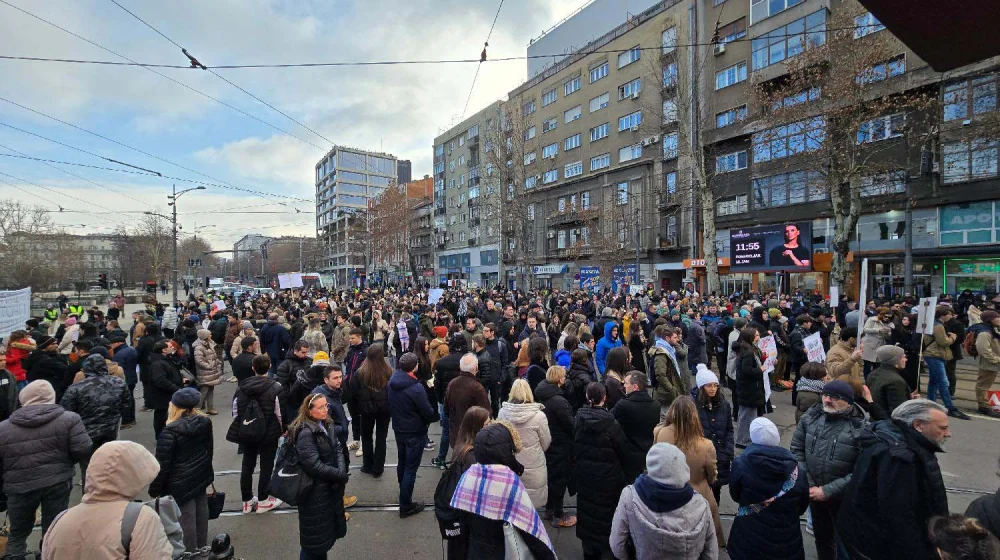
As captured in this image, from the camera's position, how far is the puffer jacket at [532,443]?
13.3ft

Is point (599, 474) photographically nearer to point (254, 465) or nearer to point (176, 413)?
point (176, 413)

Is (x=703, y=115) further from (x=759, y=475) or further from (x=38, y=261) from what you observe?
(x=38, y=261)

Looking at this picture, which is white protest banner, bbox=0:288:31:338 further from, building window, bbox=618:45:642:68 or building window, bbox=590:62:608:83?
building window, bbox=590:62:608:83

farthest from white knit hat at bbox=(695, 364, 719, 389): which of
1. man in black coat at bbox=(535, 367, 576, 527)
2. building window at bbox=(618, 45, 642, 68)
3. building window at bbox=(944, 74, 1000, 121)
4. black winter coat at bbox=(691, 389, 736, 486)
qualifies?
building window at bbox=(618, 45, 642, 68)

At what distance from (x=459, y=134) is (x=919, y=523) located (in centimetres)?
6294

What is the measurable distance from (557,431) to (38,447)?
4.37m

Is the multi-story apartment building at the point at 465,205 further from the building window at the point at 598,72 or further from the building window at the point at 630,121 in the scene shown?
the building window at the point at 630,121

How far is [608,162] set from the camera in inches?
1598

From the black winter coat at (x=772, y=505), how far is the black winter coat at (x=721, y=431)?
1.52 meters

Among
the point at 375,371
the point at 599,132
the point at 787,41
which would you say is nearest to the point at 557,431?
the point at 375,371

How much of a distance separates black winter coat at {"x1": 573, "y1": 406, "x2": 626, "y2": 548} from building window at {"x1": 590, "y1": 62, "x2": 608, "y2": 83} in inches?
1659

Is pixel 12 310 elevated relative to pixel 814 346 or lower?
elevated

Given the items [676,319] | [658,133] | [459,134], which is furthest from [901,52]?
[459,134]

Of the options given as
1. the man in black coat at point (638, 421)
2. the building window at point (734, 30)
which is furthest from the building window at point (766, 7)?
the man in black coat at point (638, 421)
